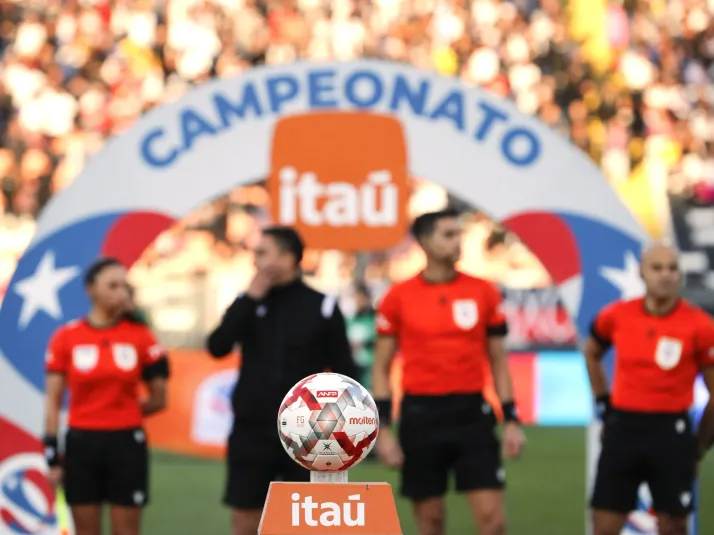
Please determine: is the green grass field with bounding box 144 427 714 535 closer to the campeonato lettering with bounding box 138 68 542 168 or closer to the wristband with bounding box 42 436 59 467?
the wristband with bounding box 42 436 59 467

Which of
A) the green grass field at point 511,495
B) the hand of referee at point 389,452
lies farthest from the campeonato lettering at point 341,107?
the green grass field at point 511,495

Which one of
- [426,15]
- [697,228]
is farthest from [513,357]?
[426,15]

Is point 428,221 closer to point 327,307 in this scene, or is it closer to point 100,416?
point 327,307

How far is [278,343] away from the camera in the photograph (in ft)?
23.4

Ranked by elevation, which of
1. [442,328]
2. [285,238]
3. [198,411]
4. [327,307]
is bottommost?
[198,411]

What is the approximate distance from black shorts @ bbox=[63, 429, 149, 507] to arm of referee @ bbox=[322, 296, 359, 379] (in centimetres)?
106

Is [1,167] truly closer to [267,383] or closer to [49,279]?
[49,279]

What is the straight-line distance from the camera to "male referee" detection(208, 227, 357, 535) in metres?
7.09

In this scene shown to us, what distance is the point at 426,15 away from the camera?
18531 mm

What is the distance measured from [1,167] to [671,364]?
10900 mm

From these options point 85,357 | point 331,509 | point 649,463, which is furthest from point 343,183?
point 331,509

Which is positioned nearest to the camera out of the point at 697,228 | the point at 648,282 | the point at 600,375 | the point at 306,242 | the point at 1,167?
the point at 648,282

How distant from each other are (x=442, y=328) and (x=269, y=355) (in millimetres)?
872

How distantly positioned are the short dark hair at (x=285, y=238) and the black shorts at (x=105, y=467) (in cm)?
119
